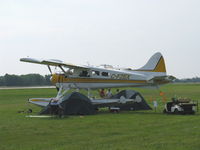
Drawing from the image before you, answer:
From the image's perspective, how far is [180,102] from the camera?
629 inches

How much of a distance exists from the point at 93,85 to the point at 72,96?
11.0ft

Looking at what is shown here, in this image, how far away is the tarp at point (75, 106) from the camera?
638 inches

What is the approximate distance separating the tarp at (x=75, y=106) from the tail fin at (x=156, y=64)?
469cm

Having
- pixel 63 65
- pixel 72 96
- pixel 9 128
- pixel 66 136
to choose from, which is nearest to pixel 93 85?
pixel 63 65

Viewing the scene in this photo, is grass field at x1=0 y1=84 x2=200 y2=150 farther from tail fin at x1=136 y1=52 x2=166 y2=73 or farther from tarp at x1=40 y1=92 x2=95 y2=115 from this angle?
tail fin at x1=136 y1=52 x2=166 y2=73

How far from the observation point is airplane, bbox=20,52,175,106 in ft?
60.7

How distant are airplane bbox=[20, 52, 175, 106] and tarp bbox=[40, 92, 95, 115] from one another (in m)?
1.59

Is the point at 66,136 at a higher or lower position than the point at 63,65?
lower

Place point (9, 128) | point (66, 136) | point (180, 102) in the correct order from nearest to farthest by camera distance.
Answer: point (66, 136)
point (9, 128)
point (180, 102)

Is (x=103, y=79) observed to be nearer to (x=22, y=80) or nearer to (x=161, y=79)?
(x=161, y=79)

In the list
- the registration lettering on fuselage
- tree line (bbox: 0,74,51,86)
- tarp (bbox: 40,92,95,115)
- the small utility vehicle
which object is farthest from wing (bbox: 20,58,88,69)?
tree line (bbox: 0,74,51,86)

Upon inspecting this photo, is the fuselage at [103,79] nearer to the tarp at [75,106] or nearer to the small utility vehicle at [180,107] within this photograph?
the small utility vehicle at [180,107]

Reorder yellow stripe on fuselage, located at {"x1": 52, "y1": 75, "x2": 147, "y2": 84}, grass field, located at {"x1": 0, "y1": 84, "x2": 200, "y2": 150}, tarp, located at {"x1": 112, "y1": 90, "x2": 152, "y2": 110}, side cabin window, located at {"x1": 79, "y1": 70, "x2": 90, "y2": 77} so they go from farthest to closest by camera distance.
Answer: side cabin window, located at {"x1": 79, "y1": 70, "x2": 90, "y2": 77} → tarp, located at {"x1": 112, "y1": 90, "x2": 152, "y2": 110} → yellow stripe on fuselage, located at {"x1": 52, "y1": 75, "x2": 147, "y2": 84} → grass field, located at {"x1": 0, "y1": 84, "x2": 200, "y2": 150}

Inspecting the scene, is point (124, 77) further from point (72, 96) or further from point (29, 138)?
point (29, 138)
